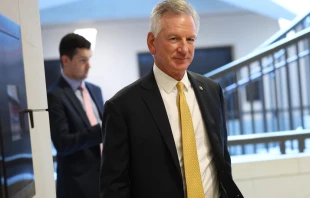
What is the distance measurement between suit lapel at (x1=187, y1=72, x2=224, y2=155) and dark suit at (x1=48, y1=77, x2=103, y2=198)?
0.69 metres

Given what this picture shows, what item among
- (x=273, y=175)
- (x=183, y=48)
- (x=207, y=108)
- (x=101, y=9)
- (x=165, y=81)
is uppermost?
(x=101, y=9)

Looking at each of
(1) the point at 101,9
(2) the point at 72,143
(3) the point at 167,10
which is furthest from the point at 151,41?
(1) the point at 101,9

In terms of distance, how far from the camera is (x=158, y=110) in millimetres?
1575

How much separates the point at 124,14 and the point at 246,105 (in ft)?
10.2

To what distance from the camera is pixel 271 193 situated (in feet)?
9.69

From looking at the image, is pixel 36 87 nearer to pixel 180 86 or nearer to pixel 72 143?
pixel 72 143

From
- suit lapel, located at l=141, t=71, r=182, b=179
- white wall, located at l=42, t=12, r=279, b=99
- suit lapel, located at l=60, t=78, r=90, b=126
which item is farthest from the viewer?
white wall, located at l=42, t=12, r=279, b=99

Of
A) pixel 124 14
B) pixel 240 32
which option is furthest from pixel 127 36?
pixel 240 32

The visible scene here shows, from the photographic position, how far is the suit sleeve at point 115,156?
5.05 feet

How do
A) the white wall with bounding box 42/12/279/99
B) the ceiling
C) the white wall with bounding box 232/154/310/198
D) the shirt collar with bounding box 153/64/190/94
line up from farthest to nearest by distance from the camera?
1. the white wall with bounding box 42/12/279/99
2. the ceiling
3. the white wall with bounding box 232/154/310/198
4. the shirt collar with bounding box 153/64/190/94

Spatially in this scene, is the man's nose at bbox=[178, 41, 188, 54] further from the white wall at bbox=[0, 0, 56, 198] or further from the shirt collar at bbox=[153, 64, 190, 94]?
the white wall at bbox=[0, 0, 56, 198]

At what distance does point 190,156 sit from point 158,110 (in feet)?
0.68

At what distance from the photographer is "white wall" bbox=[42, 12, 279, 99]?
8.98 metres

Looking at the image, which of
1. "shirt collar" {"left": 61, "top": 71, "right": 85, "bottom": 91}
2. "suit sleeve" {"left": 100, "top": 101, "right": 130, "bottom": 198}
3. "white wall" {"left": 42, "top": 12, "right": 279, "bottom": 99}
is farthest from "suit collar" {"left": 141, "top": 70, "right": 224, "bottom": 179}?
"white wall" {"left": 42, "top": 12, "right": 279, "bottom": 99}
